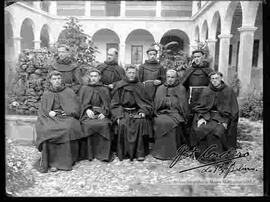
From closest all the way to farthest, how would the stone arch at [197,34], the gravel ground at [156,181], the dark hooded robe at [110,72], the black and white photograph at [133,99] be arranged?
the gravel ground at [156,181] < the black and white photograph at [133,99] < the stone arch at [197,34] < the dark hooded robe at [110,72]

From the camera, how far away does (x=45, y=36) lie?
189 inches

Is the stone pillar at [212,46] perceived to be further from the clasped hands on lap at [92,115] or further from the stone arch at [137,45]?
the clasped hands on lap at [92,115]

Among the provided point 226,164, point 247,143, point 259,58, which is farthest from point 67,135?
point 259,58

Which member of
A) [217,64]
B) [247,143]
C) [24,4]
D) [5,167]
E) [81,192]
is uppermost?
[24,4]

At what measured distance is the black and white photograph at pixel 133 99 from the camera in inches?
166

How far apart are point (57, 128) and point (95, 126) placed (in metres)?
0.58

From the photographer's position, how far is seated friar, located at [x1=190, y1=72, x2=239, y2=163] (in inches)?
182

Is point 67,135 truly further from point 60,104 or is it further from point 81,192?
point 81,192

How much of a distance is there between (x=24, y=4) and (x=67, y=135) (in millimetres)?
1922

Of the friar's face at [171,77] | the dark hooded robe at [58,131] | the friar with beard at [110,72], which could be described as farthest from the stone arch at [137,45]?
the dark hooded robe at [58,131]

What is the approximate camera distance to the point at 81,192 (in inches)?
161

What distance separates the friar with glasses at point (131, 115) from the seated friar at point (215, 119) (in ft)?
Result: 2.50

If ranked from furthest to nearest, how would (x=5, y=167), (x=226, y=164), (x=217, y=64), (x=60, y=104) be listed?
1. (x=217, y=64)
2. (x=60, y=104)
3. (x=226, y=164)
4. (x=5, y=167)
